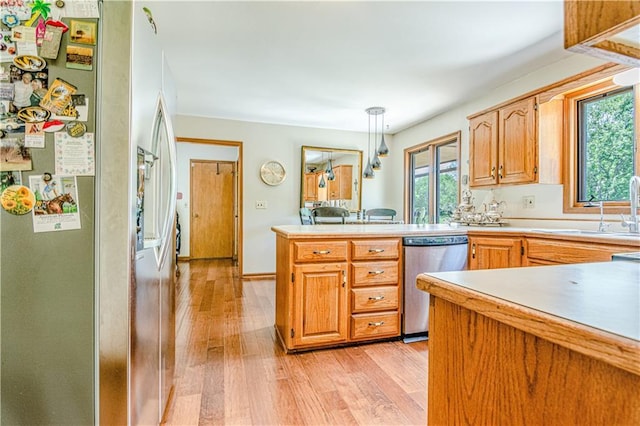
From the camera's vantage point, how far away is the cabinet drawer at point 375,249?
90.2 inches

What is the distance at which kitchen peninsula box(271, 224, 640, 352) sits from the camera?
7.06 ft

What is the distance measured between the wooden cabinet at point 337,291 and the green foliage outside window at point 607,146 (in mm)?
1760

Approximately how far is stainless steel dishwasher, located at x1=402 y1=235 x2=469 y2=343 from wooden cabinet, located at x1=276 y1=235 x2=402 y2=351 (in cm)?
7

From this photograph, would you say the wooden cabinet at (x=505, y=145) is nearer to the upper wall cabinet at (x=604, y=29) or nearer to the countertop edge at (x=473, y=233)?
the countertop edge at (x=473, y=233)

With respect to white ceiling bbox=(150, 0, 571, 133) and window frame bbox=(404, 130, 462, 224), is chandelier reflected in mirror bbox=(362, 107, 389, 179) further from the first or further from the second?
window frame bbox=(404, 130, 462, 224)

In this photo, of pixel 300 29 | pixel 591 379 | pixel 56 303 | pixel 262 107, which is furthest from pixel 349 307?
pixel 262 107

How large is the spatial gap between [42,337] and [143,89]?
2.81ft

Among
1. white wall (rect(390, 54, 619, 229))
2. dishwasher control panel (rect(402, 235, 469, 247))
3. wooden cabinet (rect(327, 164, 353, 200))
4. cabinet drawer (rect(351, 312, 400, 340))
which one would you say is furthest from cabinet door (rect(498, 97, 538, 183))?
wooden cabinet (rect(327, 164, 353, 200))

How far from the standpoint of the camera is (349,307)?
229 cm

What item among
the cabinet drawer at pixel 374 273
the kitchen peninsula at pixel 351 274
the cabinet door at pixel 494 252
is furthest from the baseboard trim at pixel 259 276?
the cabinet door at pixel 494 252

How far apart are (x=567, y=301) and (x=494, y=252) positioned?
2.24 meters

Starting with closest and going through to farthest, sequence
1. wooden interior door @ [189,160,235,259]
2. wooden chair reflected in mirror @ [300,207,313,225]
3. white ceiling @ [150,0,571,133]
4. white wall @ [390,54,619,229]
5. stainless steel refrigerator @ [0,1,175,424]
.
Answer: stainless steel refrigerator @ [0,1,175,424]
white ceiling @ [150,0,571,133]
white wall @ [390,54,619,229]
wooden chair reflected in mirror @ [300,207,313,225]
wooden interior door @ [189,160,235,259]

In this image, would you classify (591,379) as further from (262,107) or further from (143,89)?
(262,107)

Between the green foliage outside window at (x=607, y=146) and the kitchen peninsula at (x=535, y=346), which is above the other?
the green foliage outside window at (x=607, y=146)
